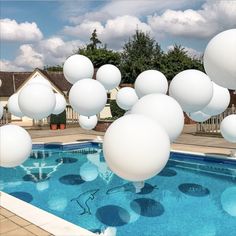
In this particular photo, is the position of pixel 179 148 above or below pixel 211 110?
below

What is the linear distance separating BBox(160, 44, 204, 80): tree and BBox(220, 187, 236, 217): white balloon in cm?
3151

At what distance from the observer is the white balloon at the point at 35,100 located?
817cm

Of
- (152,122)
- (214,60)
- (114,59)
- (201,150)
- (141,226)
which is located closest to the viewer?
(152,122)

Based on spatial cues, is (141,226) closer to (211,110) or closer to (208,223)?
(208,223)

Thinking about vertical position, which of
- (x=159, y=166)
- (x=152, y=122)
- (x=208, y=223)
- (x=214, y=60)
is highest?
(x=214, y=60)

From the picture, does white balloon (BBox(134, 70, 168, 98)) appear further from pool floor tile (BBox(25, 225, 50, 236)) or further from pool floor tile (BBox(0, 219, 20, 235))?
pool floor tile (BBox(0, 219, 20, 235))

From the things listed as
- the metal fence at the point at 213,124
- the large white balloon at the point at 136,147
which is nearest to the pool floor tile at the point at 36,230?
the large white balloon at the point at 136,147

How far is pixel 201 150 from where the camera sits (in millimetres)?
13906

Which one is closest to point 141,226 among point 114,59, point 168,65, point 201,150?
point 201,150

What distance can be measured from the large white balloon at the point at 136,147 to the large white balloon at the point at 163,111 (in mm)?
697

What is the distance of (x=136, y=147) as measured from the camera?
163 inches

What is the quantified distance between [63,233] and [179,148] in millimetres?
9788

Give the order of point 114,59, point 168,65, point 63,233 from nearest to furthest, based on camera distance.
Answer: point 63,233
point 168,65
point 114,59

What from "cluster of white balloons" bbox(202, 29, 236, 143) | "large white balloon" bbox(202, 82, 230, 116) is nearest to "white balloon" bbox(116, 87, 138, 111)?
"large white balloon" bbox(202, 82, 230, 116)
